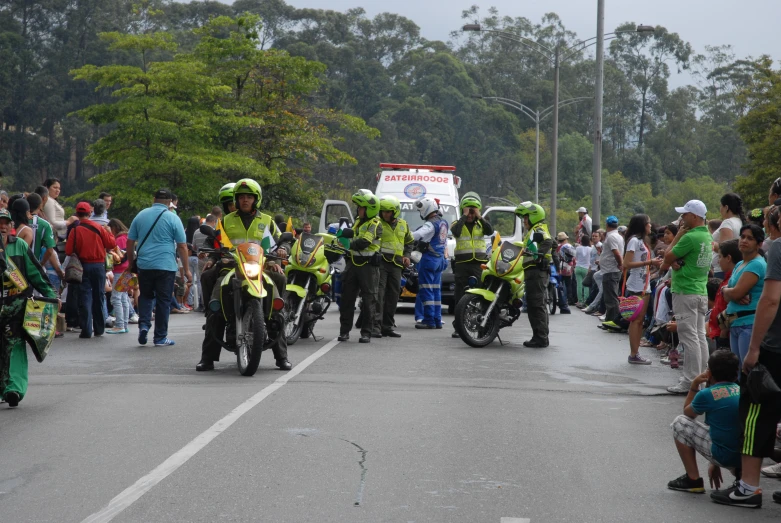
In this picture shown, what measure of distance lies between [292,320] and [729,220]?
5.31 meters

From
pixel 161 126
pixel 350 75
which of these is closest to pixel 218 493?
pixel 161 126

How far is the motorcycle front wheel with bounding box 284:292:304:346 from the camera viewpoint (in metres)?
14.0

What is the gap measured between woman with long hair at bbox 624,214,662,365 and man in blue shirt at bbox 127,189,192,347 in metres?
5.53

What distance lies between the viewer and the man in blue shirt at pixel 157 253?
14.0 metres

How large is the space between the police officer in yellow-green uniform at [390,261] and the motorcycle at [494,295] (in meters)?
1.42

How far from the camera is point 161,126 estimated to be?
127 feet

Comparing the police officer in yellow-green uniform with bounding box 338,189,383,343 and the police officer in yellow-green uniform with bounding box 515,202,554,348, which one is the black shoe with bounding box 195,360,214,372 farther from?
the police officer in yellow-green uniform with bounding box 515,202,554,348

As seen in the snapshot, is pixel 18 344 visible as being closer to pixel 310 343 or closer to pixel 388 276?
pixel 310 343

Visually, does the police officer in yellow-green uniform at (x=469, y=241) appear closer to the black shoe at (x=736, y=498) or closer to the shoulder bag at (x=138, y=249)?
the shoulder bag at (x=138, y=249)

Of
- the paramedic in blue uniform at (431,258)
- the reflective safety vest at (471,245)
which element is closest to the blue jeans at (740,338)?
the reflective safety vest at (471,245)

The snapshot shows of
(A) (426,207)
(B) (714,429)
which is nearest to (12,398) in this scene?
(B) (714,429)

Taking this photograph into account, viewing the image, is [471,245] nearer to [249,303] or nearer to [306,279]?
[306,279]

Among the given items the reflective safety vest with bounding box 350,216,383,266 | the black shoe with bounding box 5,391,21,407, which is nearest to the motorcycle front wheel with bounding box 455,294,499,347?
the reflective safety vest with bounding box 350,216,383,266

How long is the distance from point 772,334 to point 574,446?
182 centimetres
